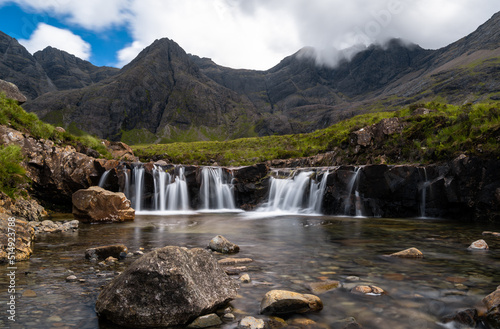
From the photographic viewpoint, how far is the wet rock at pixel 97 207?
53.0 feet

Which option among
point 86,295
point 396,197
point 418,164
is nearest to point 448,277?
point 86,295

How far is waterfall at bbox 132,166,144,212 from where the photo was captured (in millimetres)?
24741

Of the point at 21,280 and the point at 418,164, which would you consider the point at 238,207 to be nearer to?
the point at 418,164

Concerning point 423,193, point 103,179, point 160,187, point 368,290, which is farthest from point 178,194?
point 368,290

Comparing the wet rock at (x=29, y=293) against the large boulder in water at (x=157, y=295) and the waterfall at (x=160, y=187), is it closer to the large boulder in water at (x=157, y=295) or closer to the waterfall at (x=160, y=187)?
the large boulder in water at (x=157, y=295)

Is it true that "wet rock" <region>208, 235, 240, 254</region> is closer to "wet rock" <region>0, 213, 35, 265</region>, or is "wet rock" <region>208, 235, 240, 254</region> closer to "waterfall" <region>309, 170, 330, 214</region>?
"wet rock" <region>0, 213, 35, 265</region>

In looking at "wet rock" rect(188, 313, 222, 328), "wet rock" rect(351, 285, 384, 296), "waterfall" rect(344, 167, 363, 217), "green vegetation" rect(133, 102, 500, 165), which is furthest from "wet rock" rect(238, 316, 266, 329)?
"green vegetation" rect(133, 102, 500, 165)

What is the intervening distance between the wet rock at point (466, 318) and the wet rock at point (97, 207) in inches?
662

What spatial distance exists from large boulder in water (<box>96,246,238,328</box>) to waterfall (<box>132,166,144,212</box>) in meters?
21.6

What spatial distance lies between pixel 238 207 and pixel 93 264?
20746 mm

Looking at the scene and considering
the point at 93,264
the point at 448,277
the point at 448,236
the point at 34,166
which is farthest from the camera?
the point at 34,166

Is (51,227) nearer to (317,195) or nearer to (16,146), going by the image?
(16,146)

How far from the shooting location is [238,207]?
91.3ft

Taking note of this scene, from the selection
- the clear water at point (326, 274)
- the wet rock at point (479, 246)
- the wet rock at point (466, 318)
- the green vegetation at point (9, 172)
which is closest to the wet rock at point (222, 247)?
the clear water at point (326, 274)
